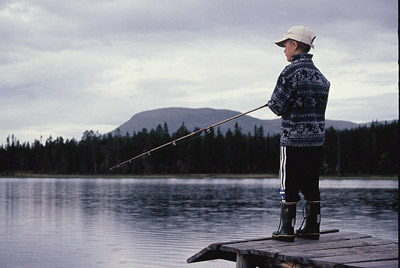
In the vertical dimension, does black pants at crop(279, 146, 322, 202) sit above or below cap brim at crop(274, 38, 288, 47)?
below

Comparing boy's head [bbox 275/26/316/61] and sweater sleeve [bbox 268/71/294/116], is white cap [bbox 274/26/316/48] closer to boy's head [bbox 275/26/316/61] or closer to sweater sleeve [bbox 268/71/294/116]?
boy's head [bbox 275/26/316/61]

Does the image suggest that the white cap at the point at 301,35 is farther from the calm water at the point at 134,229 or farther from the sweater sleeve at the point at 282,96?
the calm water at the point at 134,229

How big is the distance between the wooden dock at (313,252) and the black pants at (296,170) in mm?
569

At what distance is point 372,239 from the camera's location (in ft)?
23.3

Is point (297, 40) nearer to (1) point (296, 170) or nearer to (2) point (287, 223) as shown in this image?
(1) point (296, 170)

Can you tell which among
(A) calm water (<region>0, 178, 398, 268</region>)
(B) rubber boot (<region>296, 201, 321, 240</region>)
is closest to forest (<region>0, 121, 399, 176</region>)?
(A) calm water (<region>0, 178, 398, 268</region>)

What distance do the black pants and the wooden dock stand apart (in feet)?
1.87

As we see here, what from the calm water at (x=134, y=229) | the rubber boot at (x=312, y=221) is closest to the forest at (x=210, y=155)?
the calm water at (x=134, y=229)

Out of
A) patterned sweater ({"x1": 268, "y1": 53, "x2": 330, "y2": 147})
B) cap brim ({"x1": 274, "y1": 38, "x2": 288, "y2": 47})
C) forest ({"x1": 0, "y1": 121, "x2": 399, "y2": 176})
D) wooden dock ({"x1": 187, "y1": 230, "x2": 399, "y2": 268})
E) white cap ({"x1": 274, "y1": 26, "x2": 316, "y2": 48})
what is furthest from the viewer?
forest ({"x1": 0, "y1": 121, "x2": 399, "y2": 176})

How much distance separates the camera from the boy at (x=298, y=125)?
674cm

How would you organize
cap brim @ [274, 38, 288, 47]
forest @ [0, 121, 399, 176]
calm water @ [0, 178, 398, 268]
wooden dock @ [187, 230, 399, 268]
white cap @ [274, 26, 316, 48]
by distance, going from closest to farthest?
wooden dock @ [187, 230, 399, 268] < white cap @ [274, 26, 316, 48] < cap brim @ [274, 38, 288, 47] < calm water @ [0, 178, 398, 268] < forest @ [0, 121, 399, 176]

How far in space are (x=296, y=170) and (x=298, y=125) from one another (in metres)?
0.50

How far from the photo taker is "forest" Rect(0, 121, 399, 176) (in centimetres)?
12262

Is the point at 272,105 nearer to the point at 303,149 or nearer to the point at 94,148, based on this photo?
the point at 303,149
